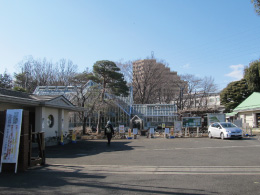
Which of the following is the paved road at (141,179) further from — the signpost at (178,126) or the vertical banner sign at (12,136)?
the signpost at (178,126)

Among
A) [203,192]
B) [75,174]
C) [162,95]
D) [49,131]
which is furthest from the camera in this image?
[162,95]

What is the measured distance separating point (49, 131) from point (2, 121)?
10186 millimetres

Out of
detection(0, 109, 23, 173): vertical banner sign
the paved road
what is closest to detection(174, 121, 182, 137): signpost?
the paved road

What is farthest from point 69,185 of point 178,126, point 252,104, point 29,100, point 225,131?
point 252,104

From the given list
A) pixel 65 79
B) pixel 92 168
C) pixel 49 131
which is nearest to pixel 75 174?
pixel 92 168

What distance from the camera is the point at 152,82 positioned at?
4850 centimetres

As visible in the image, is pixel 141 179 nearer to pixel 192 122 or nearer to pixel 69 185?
pixel 69 185

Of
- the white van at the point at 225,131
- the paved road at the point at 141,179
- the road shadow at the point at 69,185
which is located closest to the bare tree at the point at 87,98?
the white van at the point at 225,131

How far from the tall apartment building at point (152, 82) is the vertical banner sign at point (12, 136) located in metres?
41.0

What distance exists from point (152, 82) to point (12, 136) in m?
41.7

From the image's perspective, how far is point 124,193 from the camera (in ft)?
17.2

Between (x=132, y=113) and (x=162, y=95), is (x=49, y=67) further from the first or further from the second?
(x=162, y=95)

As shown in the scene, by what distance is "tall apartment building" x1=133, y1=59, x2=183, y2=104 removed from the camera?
48406mm

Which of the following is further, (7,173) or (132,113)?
(132,113)
